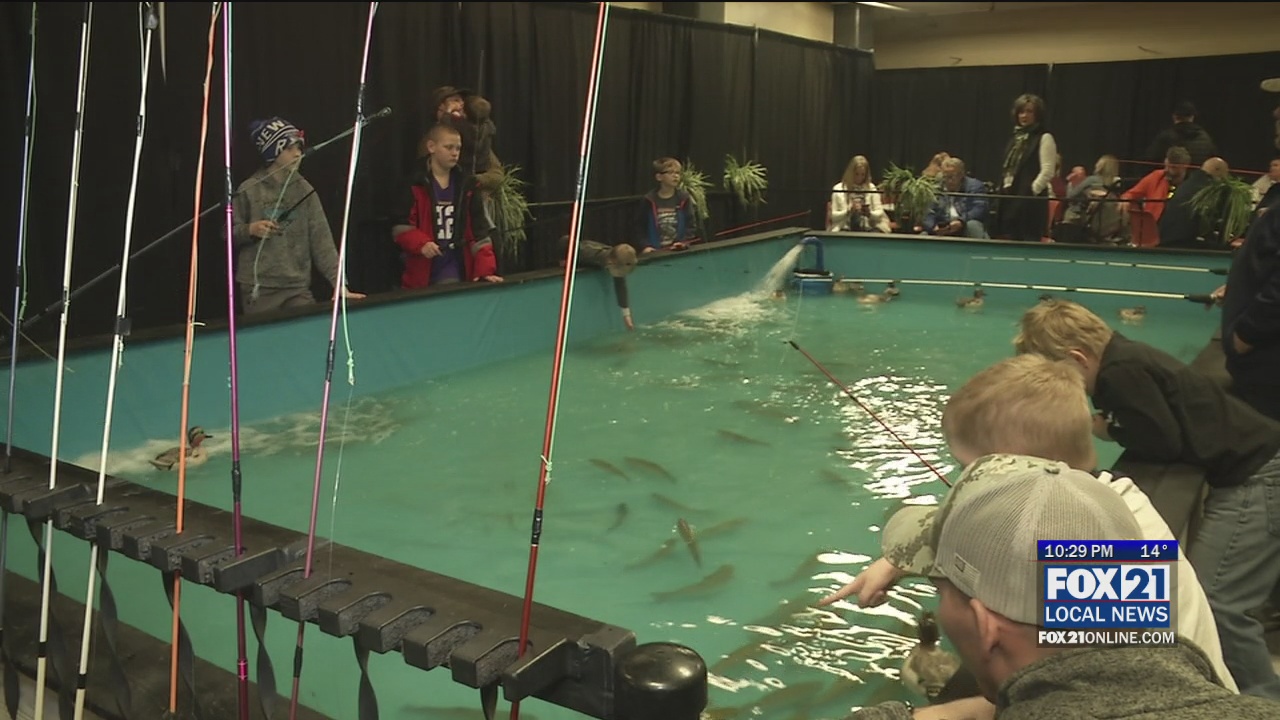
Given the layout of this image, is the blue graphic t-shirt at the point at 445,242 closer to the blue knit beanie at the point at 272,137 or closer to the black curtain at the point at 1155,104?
the blue knit beanie at the point at 272,137

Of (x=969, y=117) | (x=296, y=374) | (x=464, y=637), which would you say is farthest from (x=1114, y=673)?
(x=296, y=374)

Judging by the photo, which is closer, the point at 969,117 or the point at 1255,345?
the point at 1255,345

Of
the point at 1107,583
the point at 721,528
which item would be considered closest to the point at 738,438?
the point at 721,528

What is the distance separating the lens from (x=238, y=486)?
3.47 ft

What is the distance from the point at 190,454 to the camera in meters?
2.31

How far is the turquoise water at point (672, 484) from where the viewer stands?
1.64 meters

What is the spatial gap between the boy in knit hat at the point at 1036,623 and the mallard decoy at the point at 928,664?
2.40 feet

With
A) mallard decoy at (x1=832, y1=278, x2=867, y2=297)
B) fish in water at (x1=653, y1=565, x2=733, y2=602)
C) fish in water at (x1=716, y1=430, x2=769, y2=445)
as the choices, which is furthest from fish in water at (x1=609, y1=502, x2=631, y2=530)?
mallard decoy at (x1=832, y1=278, x2=867, y2=297)

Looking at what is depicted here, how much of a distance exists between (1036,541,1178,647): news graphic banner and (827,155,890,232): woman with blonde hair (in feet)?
8.99

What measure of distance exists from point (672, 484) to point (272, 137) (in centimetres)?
138

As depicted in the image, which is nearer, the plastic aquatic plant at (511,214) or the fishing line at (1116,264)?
the fishing line at (1116,264)

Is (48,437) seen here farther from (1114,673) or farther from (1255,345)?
(1255,345)

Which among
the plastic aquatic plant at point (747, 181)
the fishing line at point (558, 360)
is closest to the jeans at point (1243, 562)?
the fishing line at point (558, 360)

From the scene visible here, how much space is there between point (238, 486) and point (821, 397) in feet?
8.14
